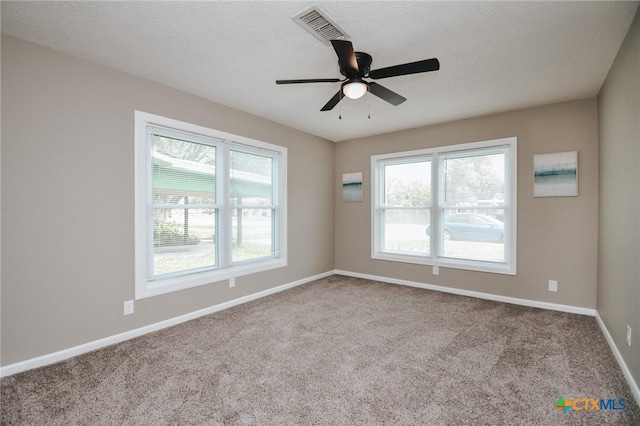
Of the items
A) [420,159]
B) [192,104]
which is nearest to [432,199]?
[420,159]

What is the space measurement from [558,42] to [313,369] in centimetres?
323

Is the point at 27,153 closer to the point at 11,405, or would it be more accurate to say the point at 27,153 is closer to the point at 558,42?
the point at 11,405

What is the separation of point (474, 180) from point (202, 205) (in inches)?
148

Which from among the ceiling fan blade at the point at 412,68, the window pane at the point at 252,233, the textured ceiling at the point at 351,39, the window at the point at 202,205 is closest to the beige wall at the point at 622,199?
the textured ceiling at the point at 351,39

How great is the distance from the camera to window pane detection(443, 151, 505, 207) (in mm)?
4074

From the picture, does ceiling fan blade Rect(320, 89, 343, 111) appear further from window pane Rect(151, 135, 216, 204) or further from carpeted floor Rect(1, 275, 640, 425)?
carpeted floor Rect(1, 275, 640, 425)

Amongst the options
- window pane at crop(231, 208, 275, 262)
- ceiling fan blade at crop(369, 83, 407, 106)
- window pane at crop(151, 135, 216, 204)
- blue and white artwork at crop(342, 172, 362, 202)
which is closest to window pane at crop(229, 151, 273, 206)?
window pane at crop(231, 208, 275, 262)

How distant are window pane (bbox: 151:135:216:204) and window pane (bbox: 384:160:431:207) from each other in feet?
9.63

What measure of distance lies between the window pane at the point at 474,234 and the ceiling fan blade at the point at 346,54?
3.09 metres

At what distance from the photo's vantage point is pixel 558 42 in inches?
91.1

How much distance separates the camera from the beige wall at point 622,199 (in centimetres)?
201

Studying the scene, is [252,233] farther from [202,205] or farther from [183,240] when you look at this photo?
[183,240]

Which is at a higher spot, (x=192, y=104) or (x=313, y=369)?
(x=192, y=104)

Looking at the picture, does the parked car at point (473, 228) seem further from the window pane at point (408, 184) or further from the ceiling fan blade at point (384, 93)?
the ceiling fan blade at point (384, 93)
